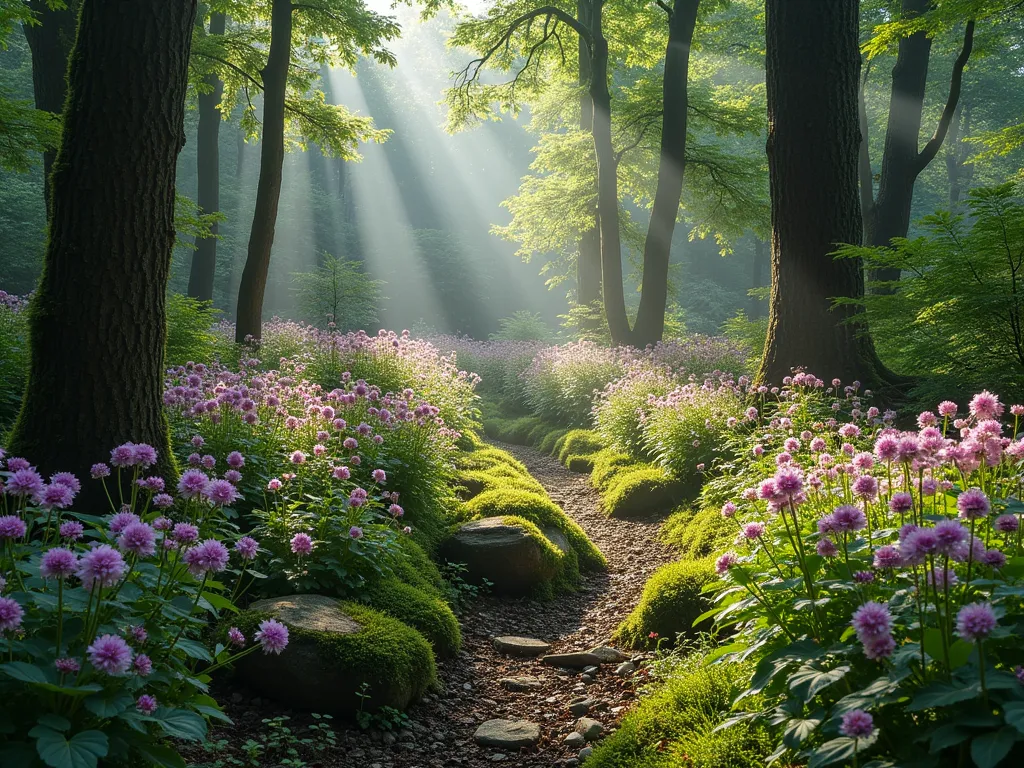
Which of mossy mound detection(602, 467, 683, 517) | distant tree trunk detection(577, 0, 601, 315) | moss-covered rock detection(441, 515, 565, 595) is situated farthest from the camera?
distant tree trunk detection(577, 0, 601, 315)

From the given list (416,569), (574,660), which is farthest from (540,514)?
(574,660)

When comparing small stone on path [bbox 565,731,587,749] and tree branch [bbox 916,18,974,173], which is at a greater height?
tree branch [bbox 916,18,974,173]

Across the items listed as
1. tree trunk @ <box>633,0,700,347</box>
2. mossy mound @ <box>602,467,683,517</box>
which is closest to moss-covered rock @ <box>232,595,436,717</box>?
mossy mound @ <box>602,467,683,517</box>

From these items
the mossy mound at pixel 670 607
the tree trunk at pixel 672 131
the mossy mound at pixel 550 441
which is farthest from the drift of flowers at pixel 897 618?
the tree trunk at pixel 672 131

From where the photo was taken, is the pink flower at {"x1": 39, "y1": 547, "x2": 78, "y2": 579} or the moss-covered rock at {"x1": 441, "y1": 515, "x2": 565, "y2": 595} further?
the moss-covered rock at {"x1": 441, "y1": 515, "x2": 565, "y2": 595}

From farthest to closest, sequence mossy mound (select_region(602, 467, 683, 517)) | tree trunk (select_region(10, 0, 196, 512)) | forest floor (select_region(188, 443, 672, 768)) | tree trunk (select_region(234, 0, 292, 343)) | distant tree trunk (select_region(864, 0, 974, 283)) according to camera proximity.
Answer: distant tree trunk (select_region(864, 0, 974, 283)), tree trunk (select_region(234, 0, 292, 343)), mossy mound (select_region(602, 467, 683, 517)), tree trunk (select_region(10, 0, 196, 512)), forest floor (select_region(188, 443, 672, 768))

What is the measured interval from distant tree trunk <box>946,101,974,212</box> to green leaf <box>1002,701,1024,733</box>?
34.2m

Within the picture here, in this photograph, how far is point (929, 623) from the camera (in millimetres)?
1904

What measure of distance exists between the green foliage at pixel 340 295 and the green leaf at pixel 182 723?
1696 cm

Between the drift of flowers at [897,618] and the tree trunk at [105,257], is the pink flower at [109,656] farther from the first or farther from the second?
the tree trunk at [105,257]

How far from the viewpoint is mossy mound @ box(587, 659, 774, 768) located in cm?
254

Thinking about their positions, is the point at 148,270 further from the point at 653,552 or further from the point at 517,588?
the point at 653,552

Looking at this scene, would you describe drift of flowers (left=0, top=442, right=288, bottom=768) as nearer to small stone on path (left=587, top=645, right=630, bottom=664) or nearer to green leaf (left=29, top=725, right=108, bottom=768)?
green leaf (left=29, top=725, right=108, bottom=768)

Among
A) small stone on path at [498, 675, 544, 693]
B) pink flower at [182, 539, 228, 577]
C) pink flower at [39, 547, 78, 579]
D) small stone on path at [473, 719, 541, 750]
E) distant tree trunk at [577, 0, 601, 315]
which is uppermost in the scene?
distant tree trunk at [577, 0, 601, 315]
